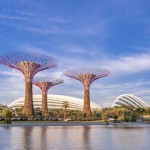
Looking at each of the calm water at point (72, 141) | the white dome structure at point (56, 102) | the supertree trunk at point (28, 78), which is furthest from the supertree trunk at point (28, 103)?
the white dome structure at point (56, 102)

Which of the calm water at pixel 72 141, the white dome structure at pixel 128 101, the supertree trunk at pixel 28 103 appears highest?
the white dome structure at pixel 128 101

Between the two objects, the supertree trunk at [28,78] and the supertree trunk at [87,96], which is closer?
the supertree trunk at [28,78]

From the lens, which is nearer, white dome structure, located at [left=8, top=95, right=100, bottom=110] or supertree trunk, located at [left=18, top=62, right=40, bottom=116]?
supertree trunk, located at [left=18, top=62, right=40, bottom=116]

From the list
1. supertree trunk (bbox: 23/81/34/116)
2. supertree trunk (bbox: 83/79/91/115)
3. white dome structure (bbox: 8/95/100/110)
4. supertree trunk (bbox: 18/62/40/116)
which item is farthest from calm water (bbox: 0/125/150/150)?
white dome structure (bbox: 8/95/100/110)

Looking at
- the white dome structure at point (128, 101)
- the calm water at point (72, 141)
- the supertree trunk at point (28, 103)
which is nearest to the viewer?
the calm water at point (72, 141)

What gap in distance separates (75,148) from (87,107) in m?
66.3

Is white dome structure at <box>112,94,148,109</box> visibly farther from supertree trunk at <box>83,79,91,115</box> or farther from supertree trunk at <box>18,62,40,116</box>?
supertree trunk at <box>18,62,40,116</box>

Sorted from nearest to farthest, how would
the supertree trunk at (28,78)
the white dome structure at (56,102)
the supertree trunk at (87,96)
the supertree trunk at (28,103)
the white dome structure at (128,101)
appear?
the supertree trunk at (28,78) < the supertree trunk at (28,103) < the supertree trunk at (87,96) < the white dome structure at (56,102) < the white dome structure at (128,101)

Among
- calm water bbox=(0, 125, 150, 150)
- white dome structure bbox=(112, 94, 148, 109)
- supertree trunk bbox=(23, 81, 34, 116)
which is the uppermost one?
white dome structure bbox=(112, 94, 148, 109)

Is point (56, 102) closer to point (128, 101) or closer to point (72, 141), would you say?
point (128, 101)

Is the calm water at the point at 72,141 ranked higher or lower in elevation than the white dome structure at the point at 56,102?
lower

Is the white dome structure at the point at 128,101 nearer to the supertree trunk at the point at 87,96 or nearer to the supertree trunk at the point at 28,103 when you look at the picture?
the supertree trunk at the point at 87,96

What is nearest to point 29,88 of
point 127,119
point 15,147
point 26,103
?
point 26,103

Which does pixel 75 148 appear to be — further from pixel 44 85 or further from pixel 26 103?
pixel 44 85
